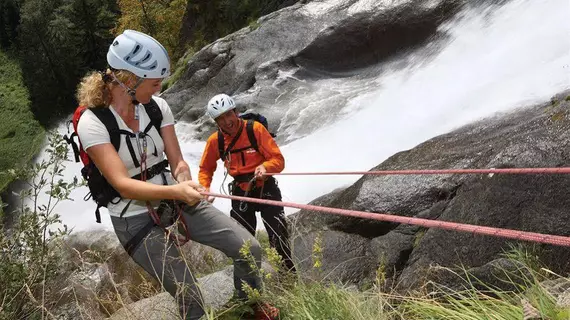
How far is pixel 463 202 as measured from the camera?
19.2ft

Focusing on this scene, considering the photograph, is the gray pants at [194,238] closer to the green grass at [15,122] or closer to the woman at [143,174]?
the woman at [143,174]

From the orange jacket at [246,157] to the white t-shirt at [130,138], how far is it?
1899mm

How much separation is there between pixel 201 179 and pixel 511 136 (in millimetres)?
3624

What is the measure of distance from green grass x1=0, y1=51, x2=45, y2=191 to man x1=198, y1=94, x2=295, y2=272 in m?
32.6

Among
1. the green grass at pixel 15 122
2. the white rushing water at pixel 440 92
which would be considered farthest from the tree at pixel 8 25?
the white rushing water at pixel 440 92

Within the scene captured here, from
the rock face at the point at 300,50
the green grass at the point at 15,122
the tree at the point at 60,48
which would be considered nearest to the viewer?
the rock face at the point at 300,50

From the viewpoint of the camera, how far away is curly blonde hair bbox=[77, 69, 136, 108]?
348 cm

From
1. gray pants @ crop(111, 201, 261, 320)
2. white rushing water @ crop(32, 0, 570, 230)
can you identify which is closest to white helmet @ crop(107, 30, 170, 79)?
gray pants @ crop(111, 201, 261, 320)

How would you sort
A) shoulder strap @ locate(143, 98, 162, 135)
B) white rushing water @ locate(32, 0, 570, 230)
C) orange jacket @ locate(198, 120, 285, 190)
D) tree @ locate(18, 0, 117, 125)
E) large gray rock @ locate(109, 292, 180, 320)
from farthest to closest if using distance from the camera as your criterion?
tree @ locate(18, 0, 117, 125) < white rushing water @ locate(32, 0, 570, 230) < orange jacket @ locate(198, 120, 285, 190) < shoulder strap @ locate(143, 98, 162, 135) < large gray rock @ locate(109, 292, 180, 320)

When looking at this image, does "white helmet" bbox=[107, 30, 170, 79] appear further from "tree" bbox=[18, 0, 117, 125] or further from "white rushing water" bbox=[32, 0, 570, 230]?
"tree" bbox=[18, 0, 117, 125]

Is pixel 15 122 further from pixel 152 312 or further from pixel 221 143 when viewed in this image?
pixel 152 312

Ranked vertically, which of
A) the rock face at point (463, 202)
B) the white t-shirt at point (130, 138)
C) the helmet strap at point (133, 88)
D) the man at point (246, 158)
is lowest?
the rock face at point (463, 202)

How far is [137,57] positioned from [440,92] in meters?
10.9

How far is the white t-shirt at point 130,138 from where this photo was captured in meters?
3.35
